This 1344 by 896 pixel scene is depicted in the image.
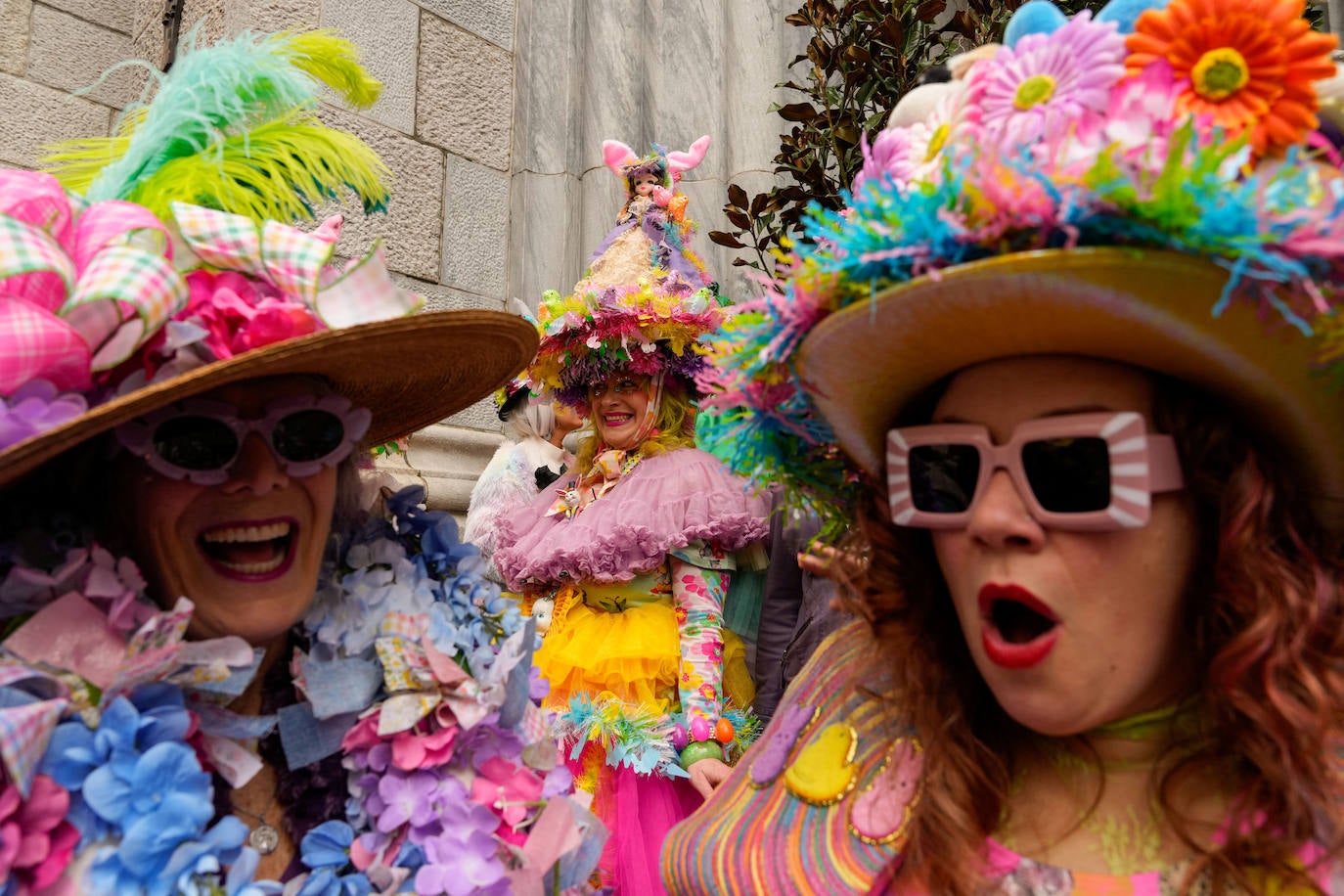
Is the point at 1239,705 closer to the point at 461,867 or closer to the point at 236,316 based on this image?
the point at 461,867

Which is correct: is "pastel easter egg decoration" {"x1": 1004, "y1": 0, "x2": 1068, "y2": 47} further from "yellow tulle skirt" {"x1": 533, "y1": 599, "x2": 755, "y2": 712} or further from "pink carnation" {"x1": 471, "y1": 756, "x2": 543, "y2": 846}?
"yellow tulle skirt" {"x1": 533, "y1": 599, "x2": 755, "y2": 712}

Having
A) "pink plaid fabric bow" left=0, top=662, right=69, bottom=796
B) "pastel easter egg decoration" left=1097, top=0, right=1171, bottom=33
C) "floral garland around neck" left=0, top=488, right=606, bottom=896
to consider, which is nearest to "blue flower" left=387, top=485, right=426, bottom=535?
"floral garland around neck" left=0, top=488, right=606, bottom=896

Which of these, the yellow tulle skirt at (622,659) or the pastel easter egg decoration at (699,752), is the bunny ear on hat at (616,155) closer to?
the yellow tulle skirt at (622,659)

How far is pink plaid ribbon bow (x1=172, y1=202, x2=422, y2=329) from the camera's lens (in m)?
1.48

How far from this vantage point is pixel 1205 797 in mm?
1211

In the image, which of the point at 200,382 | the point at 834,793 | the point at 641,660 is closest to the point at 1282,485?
the point at 834,793

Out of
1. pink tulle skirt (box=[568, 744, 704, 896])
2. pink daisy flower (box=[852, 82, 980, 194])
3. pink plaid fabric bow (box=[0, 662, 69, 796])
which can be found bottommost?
pink tulle skirt (box=[568, 744, 704, 896])

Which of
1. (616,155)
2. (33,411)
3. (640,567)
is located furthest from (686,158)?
(33,411)

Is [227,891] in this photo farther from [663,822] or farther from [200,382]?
[663,822]

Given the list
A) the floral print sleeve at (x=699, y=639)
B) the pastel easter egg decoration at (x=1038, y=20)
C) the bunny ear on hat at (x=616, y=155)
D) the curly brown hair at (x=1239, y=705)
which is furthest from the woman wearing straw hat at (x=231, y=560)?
the bunny ear on hat at (x=616, y=155)

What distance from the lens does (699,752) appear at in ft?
8.96

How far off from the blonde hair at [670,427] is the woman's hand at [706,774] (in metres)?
1.04

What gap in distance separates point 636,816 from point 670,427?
48.6 inches

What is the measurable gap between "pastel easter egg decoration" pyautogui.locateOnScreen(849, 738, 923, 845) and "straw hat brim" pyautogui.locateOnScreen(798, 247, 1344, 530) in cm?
54
